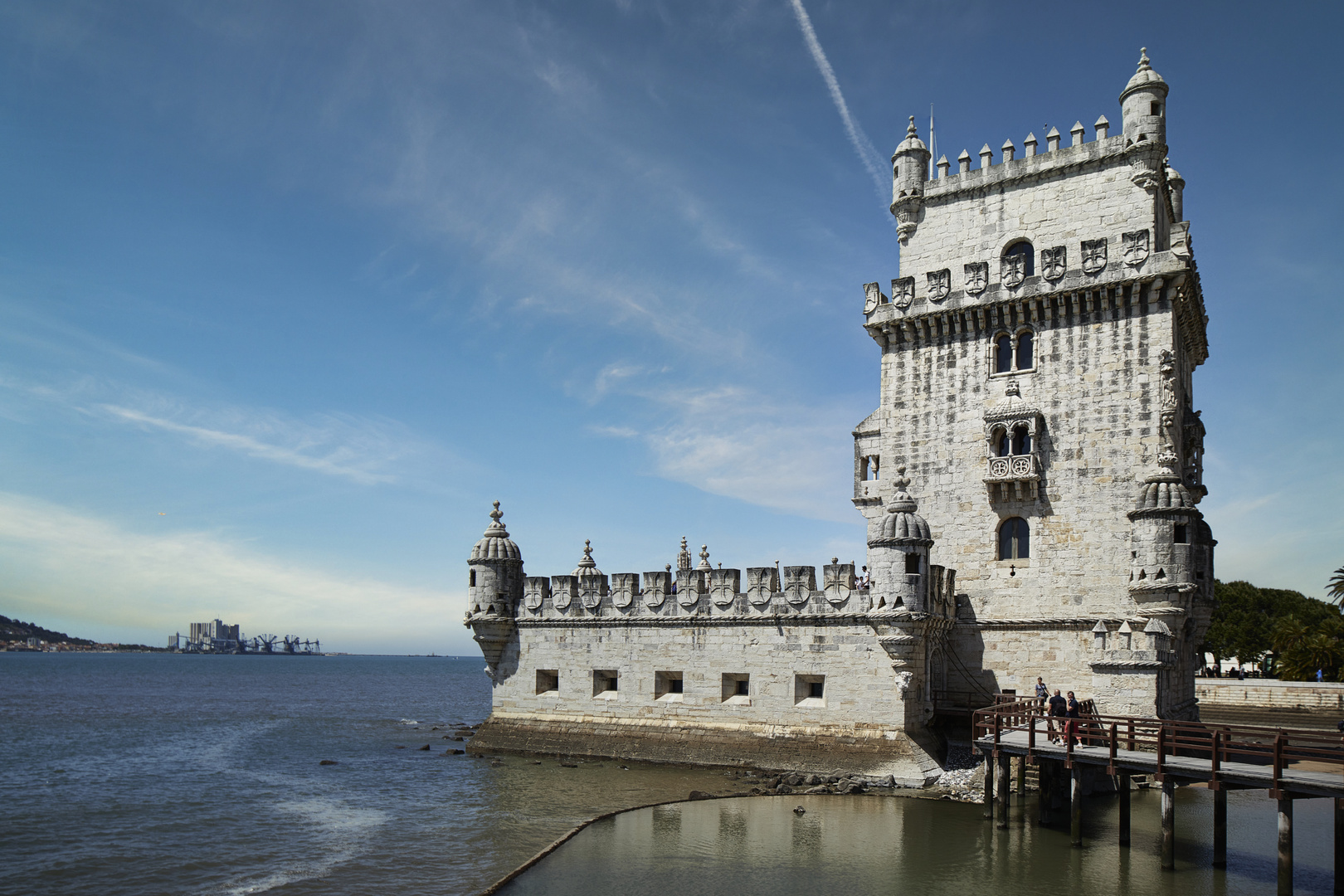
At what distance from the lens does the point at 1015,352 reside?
30.2 m

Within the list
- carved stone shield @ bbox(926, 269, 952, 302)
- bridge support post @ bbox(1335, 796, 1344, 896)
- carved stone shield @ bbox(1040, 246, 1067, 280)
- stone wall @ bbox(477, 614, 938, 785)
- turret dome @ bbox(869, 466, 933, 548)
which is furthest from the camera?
carved stone shield @ bbox(926, 269, 952, 302)

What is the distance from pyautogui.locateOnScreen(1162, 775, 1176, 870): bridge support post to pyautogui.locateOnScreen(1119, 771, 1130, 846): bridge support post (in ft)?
4.01

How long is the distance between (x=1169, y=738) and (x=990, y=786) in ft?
17.7

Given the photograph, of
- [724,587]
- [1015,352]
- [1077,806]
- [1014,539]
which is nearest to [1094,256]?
[1015,352]

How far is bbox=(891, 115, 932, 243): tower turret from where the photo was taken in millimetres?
32875

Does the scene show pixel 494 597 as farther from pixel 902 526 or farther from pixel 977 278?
pixel 977 278

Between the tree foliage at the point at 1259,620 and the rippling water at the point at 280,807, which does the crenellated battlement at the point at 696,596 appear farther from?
the tree foliage at the point at 1259,620

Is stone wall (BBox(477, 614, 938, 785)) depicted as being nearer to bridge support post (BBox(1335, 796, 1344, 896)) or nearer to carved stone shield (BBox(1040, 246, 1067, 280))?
bridge support post (BBox(1335, 796, 1344, 896))

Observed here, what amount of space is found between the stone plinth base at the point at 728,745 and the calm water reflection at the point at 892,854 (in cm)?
154

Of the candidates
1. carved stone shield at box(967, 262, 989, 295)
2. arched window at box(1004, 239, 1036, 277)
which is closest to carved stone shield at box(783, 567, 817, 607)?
carved stone shield at box(967, 262, 989, 295)

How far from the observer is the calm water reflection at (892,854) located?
18047mm

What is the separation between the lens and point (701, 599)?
30.2 metres

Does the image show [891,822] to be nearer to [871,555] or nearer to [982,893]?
[982,893]

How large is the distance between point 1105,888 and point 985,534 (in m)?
13.2
